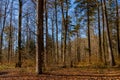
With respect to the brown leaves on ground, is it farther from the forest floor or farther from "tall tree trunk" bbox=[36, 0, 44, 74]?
"tall tree trunk" bbox=[36, 0, 44, 74]

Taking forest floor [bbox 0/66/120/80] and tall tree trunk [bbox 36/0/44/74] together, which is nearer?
forest floor [bbox 0/66/120/80]

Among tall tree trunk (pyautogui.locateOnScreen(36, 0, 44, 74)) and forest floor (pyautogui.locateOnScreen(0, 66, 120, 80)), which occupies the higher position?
tall tree trunk (pyautogui.locateOnScreen(36, 0, 44, 74))

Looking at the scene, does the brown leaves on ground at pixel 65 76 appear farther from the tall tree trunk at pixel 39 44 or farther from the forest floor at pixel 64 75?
the tall tree trunk at pixel 39 44

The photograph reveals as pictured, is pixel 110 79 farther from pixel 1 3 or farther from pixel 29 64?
pixel 1 3

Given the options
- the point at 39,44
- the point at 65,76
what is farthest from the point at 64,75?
the point at 39,44

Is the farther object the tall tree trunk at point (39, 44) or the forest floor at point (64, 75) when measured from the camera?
the tall tree trunk at point (39, 44)

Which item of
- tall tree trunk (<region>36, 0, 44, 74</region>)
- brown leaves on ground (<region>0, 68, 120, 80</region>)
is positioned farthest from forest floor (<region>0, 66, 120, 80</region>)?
tall tree trunk (<region>36, 0, 44, 74</region>)

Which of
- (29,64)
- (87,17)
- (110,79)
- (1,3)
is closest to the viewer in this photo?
(110,79)

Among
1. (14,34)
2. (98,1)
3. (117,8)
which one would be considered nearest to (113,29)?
(117,8)

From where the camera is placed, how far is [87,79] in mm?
10922

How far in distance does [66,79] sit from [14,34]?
3819 cm

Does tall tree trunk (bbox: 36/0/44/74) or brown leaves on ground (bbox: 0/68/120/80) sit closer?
brown leaves on ground (bbox: 0/68/120/80)

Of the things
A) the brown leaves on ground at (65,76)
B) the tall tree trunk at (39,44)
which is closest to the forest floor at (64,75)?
the brown leaves on ground at (65,76)

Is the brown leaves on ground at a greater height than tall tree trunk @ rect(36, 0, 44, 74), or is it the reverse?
tall tree trunk @ rect(36, 0, 44, 74)
